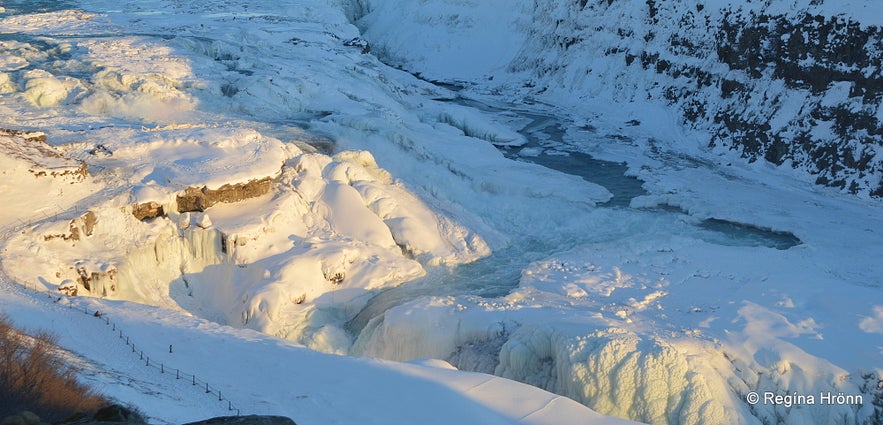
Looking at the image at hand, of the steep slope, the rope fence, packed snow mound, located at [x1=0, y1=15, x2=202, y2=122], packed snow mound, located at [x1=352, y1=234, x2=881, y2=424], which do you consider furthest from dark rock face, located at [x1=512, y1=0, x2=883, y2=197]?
the rope fence

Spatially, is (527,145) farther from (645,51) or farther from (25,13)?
(25,13)

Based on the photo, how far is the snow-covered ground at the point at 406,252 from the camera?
1677cm

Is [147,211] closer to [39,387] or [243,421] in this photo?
[39,387]

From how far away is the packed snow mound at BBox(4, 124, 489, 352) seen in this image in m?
21.1

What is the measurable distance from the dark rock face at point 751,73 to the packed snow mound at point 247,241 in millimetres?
14732

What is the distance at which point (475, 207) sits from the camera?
96.2 ft

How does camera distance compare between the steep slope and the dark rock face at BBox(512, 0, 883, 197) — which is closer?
the dark rock face at BBox(512, 0, 883, 197)

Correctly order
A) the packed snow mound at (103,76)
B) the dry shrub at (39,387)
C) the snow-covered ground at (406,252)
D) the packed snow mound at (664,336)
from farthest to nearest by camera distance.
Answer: the packed snow mound at (103,76) → the packed snow mound at (664,336) → the snow-covered ground at (406,252) → the dry shrub at (39,387)

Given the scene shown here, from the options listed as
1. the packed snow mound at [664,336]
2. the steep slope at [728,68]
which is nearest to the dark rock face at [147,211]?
the packed snow mound at [664,336]

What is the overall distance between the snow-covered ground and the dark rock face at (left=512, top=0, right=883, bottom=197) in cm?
103

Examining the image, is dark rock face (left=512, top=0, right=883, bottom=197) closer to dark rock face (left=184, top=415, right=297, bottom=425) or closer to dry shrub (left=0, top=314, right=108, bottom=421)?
dark rock face (left=184, top=415, right=297, bottom=425)

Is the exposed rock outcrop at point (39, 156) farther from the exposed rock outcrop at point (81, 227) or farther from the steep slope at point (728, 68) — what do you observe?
the steep slope at point (728, 68)

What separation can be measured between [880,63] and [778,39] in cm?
521

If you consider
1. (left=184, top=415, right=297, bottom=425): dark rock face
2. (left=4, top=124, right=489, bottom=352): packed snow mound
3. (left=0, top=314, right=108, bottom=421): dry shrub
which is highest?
(left=184, top=415, right=297, bottom=425): dark rock face
